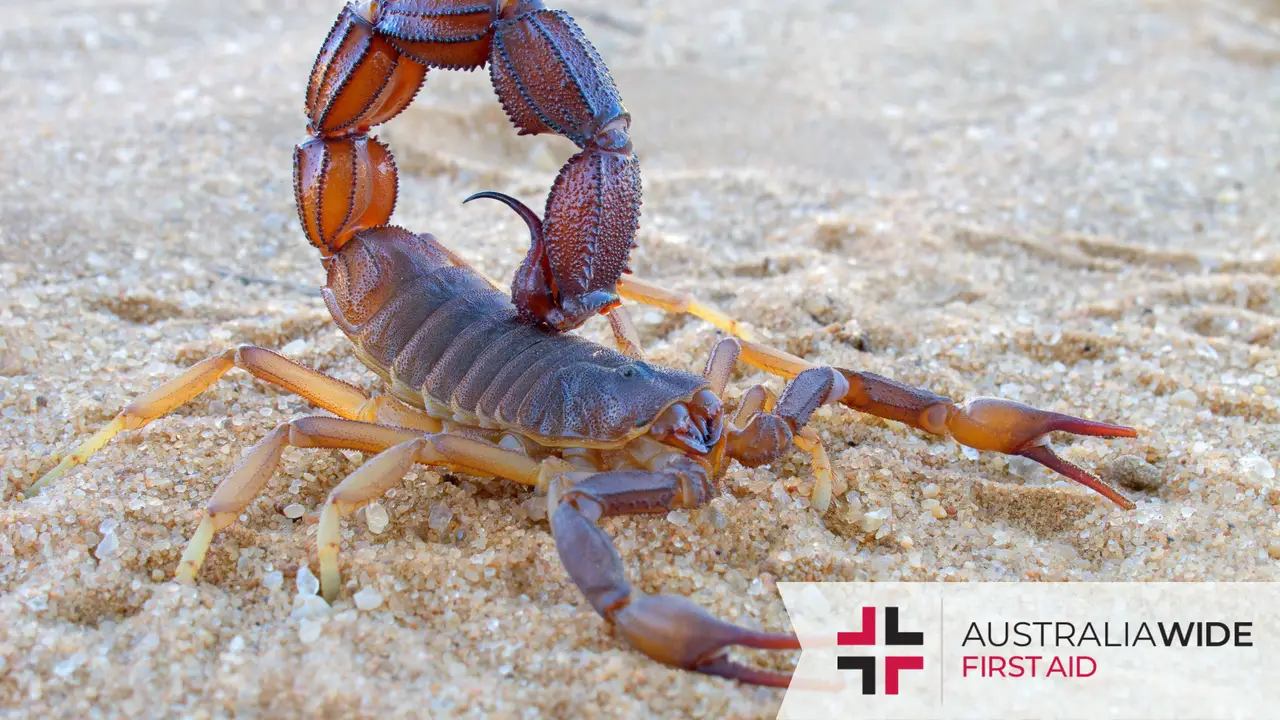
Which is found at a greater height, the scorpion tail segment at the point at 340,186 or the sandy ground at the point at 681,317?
the scorpion tail segment at the point at 340,186

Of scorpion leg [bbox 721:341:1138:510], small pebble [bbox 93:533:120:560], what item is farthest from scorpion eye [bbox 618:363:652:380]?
small pebble [bbox 93:533:120:560]

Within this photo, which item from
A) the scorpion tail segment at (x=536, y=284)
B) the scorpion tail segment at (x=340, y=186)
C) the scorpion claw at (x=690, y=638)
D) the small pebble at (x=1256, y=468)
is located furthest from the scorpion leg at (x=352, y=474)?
the small pebble at (x=1256, y=468)

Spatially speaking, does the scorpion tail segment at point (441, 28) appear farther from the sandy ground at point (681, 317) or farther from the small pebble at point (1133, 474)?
the small pebble at point (1133, 474)

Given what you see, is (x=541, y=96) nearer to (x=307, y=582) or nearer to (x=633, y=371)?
(x=633, y=371)

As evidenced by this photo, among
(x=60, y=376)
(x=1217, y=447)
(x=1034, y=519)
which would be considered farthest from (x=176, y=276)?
(x=1217, y=447)

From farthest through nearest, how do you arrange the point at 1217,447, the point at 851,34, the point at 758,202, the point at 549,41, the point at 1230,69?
1. the point at 851,34
2. the point at 1230,69
3. the point at 758,202
4. the point at 1217,447
5. the point at 549,41

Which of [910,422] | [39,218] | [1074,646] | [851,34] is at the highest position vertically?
[851,34]

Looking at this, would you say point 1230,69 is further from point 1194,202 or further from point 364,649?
point 364,649
